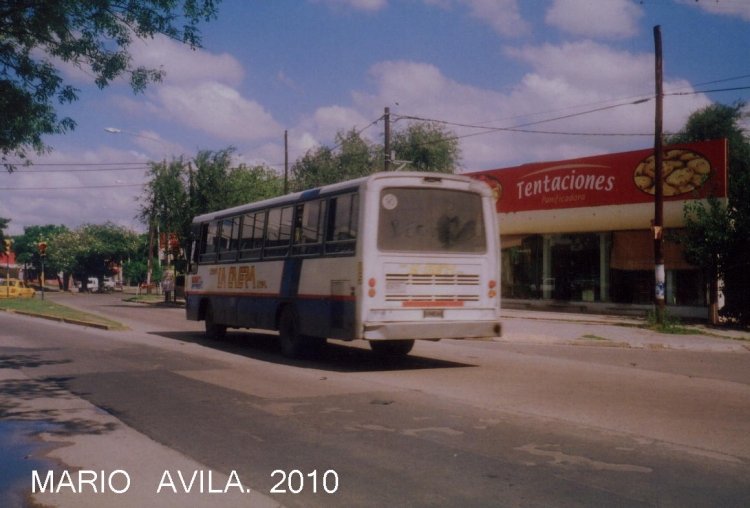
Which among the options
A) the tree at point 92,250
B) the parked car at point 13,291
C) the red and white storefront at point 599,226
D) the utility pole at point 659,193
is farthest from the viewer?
the tree at point 92,250

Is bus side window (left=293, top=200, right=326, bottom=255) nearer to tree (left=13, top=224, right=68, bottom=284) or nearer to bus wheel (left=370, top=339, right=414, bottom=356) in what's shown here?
bus wheel (left=370, top=339, right=414, bottom=356)

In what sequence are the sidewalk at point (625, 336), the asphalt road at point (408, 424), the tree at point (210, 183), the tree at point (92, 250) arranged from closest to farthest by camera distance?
the asphalt road at point (408, 424), the sidewalk at point (625, 336), the tree at point (210, 183), the tree at point (92, 250)

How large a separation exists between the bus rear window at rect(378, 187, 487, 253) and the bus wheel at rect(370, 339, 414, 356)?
119 inches

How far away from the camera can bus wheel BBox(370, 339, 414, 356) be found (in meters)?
15.1

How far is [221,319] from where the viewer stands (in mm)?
17844

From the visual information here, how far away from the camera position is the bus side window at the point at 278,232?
48.9 ft

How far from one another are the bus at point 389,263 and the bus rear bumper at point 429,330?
18mm

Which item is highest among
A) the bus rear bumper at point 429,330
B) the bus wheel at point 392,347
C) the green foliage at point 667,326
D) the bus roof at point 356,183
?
the bus roof at point 356,183

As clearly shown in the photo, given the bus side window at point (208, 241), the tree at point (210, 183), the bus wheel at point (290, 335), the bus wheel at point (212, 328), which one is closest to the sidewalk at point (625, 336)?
the bus wheel at point (290, 335)

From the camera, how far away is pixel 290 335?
47.7 feet

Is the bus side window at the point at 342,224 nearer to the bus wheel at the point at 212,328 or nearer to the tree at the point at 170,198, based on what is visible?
the bus wheel at the point at 212,328

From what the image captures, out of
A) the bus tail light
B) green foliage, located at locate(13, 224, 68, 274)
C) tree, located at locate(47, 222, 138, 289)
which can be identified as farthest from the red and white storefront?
green foliage, located at locate(13, 224, 68, 274)

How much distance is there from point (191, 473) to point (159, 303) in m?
36.1

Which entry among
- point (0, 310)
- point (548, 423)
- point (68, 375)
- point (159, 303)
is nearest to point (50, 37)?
point (68, 375)
